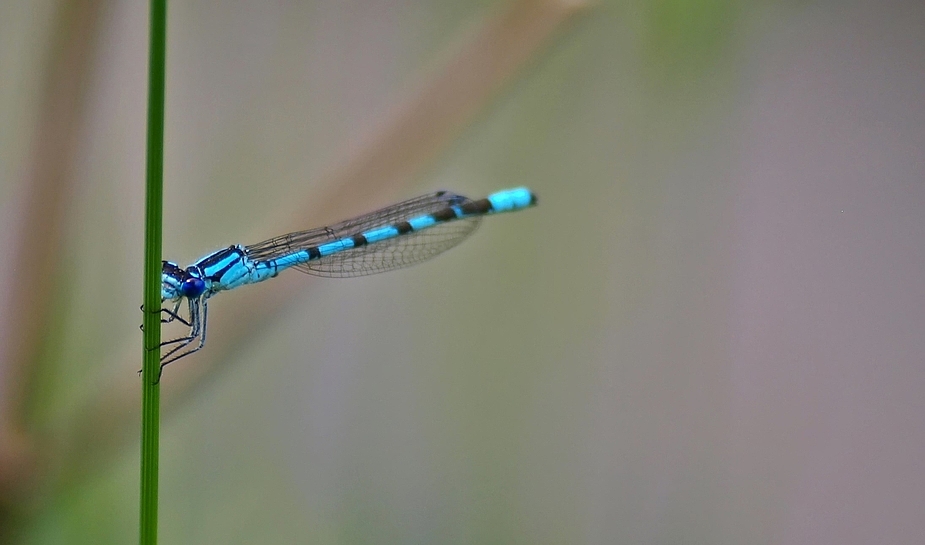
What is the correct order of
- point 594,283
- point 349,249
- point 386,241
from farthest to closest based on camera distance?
1. point 594,283
2. point 386,241
3. point 349,249

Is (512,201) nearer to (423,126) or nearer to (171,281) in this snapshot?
(423,126)

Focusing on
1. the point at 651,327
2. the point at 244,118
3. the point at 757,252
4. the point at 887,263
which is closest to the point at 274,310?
the point at 244,118

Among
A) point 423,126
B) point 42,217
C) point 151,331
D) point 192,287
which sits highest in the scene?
point 423,126

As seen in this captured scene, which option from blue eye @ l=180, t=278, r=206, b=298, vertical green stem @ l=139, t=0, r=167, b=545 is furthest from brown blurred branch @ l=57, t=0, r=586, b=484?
vertical green stem @ l=139, t=0, r=167, b=545

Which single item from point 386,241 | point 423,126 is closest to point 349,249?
point 386,241

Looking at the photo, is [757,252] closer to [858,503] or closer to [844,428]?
[844,428]

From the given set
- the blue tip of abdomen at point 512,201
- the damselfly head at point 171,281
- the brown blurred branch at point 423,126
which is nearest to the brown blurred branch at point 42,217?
the damselfly head at point 171,281
